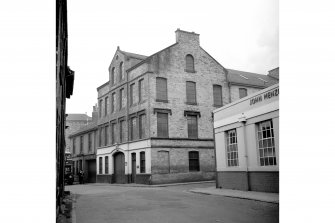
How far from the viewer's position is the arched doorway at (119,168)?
25798 millimetres

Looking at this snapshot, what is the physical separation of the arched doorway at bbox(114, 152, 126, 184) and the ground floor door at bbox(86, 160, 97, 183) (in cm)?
538

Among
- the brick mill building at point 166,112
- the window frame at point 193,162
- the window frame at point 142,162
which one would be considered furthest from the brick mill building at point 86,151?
the window frame at point 193,162

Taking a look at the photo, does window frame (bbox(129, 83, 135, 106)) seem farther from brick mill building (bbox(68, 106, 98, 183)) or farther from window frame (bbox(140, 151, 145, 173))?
brick mill building (bbox(68, 106, 98, 183))

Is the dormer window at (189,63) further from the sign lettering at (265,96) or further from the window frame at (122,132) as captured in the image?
the sign lettering at (265,96)

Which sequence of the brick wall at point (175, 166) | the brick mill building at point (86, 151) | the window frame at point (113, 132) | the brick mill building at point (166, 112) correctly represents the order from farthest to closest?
the brick mill building at point (86, 151), the window frame at point (113, 132), the brick mill building at point (166, 112), the brick wall at point (175, 166)

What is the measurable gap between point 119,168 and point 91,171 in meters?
7.20

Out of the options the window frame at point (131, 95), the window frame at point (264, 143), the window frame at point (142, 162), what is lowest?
the window frame at point (142, 162)

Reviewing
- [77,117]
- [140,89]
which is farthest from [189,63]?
[77,117]

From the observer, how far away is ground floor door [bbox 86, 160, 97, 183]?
31547mm
